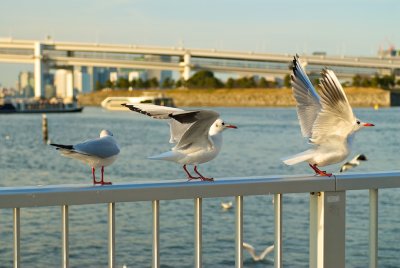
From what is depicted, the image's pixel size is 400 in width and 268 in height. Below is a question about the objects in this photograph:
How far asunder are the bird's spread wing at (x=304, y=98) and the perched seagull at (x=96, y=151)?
2.57ft

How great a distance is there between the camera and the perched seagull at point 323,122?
3.01 meters

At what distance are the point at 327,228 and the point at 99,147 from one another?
3.02 ft

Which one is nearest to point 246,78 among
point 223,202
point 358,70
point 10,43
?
point 358,70

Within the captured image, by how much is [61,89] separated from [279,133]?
4651 inches

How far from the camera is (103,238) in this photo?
1275 cm

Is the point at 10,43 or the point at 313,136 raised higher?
the point at 10,43

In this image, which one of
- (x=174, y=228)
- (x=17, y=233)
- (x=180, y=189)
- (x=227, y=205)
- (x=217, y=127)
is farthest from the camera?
(x=227, y=205)

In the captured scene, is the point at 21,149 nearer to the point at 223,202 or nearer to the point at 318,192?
the point at 223,202

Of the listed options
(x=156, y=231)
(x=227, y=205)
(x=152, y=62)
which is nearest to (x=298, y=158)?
(x=156, y=231)

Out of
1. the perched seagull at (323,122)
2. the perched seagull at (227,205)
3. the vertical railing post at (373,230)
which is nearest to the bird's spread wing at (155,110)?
the perched seagull at (323,122)

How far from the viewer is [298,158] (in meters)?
2.99

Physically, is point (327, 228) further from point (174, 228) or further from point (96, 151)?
point (174, 228)

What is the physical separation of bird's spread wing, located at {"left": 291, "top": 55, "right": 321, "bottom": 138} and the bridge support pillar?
0.35 meters

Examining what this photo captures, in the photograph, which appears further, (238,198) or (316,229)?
(316,229)
